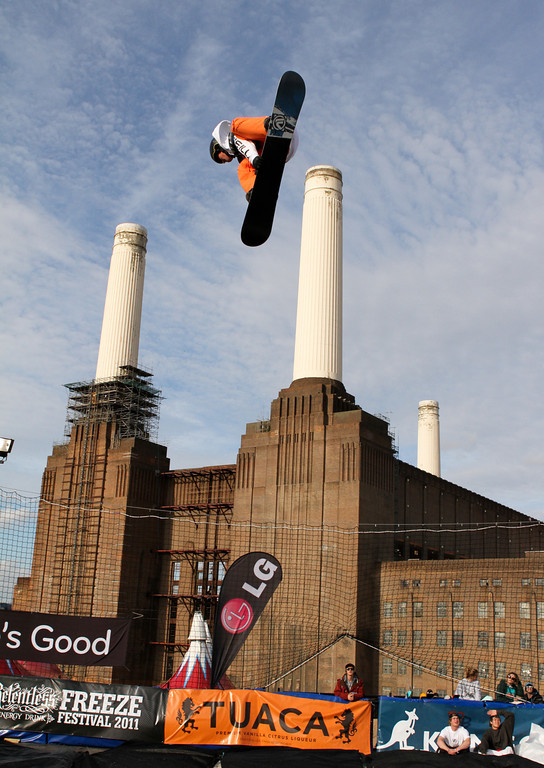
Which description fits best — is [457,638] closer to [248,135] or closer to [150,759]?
[150,759]

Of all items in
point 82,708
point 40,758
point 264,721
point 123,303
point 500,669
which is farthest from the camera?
point 123,303

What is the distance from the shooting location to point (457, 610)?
42781 mm

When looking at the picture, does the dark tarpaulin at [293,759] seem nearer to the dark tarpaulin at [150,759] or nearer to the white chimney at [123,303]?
the dark tarpaulin at [150,759]

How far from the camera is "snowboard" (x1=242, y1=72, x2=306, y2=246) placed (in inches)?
338

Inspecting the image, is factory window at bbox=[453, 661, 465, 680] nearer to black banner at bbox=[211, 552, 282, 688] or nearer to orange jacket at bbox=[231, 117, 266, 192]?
black banner at bbox=[211, 552, 282, 688]

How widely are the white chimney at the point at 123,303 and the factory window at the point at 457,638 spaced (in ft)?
103

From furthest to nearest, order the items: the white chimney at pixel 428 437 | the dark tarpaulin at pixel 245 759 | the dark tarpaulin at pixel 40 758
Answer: the white chimney at pixel 428 437 < the dark tarpaulin at pixel 245 759 < the dark tarpaulin at pixel 40 758

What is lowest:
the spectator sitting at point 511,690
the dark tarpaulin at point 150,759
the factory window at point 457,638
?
the dark tarpaulin at point 150,759

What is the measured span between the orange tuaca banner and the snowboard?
8.22 meters

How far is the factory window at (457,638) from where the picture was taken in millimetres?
42234

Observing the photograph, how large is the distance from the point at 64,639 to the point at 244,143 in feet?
37.9

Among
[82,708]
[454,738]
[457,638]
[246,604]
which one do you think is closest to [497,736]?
[454,738]

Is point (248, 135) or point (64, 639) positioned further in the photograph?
point (64, 639)

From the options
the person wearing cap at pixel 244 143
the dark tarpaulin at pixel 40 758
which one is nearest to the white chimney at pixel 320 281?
the dark tarpaulin at pixel 40 758
